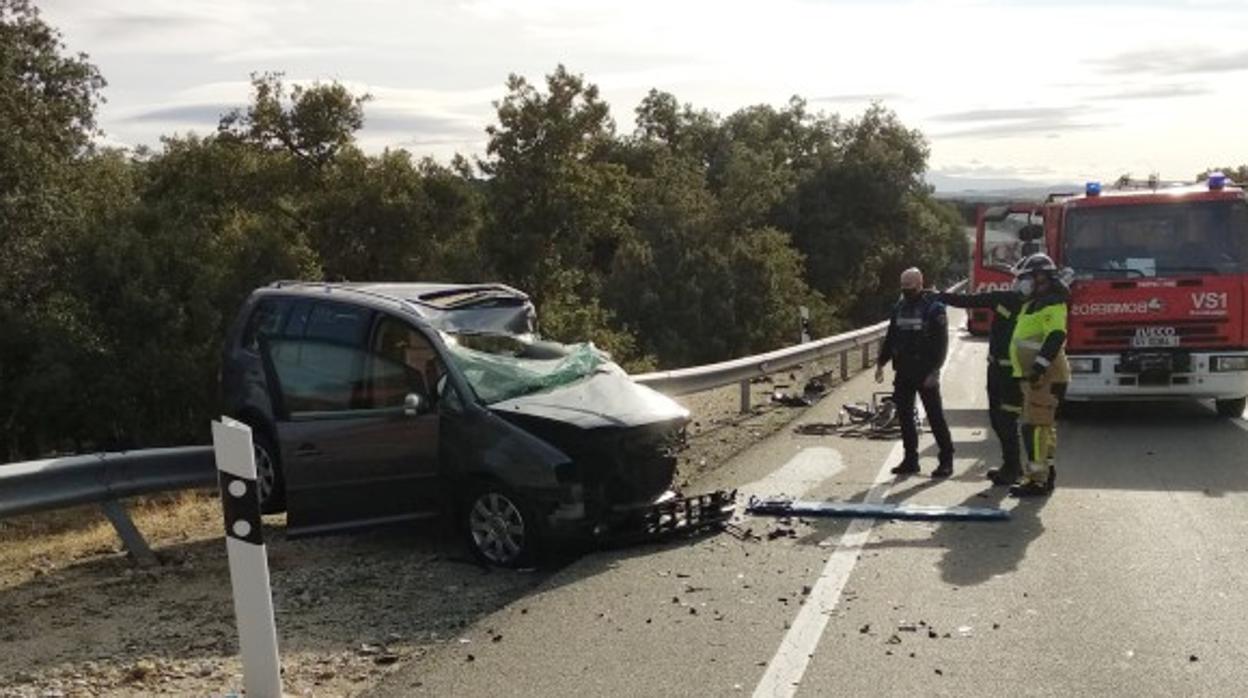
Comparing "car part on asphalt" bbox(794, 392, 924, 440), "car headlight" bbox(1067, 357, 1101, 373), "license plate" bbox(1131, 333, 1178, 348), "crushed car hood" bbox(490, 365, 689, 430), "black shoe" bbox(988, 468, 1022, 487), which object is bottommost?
"car part on asphalt" bbox(794, 392, 924, 440)

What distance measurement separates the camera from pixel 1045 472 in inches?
372

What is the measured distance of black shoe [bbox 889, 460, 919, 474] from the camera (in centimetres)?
1038

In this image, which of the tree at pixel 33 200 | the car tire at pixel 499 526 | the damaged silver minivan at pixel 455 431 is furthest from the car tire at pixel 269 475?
the tree at pixel 33 200

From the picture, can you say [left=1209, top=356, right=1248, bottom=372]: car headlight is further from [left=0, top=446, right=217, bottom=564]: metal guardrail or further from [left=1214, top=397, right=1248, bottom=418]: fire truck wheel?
[left=0, top=446, right=217, bottom=564]: metal guardrail

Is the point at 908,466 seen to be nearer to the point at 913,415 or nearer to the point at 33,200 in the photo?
the point at 913,415

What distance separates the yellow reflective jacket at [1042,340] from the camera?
31.7 ft

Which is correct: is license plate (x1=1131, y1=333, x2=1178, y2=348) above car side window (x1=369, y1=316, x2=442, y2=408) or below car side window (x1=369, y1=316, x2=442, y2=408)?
below

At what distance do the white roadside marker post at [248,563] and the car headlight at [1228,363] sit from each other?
1093 cm

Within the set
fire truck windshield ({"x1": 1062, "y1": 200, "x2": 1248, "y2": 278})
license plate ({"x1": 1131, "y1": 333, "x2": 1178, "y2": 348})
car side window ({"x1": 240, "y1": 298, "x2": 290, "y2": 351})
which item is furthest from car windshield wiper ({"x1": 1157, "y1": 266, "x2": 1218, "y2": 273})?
car side window ({"x1": 240, "y1": 298, "x2": 290, "y2": 351})

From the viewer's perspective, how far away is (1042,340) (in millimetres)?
9805

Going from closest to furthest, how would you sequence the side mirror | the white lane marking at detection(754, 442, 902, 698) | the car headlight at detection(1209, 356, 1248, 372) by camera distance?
the white lane marking at detection(754, 442, 902, 698) < the car headlight at detection(1209, 356, 1248, 372) < the side mirror

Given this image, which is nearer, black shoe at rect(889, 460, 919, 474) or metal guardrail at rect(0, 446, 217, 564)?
metal guardrail at rect(0, 446, 217, 564)

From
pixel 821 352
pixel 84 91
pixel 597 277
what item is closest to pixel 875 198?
pixel 597 277

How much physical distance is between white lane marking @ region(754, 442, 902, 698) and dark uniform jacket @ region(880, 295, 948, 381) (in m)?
2.39
